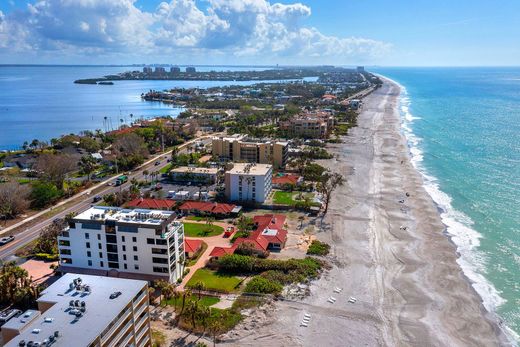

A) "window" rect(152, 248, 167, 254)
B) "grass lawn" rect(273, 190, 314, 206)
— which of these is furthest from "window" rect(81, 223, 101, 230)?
"grass lawn" rect(273, 190, 314, 206)

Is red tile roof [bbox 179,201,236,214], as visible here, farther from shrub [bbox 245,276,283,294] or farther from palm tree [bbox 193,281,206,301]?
palm tree [bbox 193,281,206,301]

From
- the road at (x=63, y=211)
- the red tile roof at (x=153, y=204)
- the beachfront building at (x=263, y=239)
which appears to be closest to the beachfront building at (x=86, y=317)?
the beachfront building at (x=263, y=239)

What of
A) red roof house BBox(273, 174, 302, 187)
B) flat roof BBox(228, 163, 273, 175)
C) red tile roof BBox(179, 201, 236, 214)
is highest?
flat roof BBox(228, 163, 273, 175)

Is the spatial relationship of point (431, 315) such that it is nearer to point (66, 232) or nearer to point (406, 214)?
point (406, 214)

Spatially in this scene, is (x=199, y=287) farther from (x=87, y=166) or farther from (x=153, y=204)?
(x=87, y=166)

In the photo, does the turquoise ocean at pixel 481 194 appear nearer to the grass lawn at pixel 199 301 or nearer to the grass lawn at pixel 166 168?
the grass lawn at pixel 199 301
